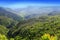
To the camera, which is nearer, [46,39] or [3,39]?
[46,39]
